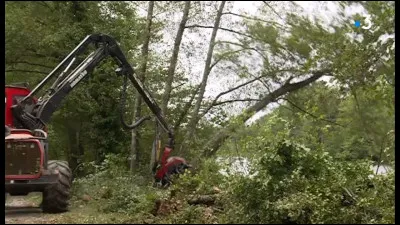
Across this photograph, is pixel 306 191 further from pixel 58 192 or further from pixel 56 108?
pixel 56 108

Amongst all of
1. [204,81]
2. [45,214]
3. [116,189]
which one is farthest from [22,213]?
[204,81]

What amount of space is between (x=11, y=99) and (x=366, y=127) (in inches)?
140

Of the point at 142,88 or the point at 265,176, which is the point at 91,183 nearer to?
the point at 142,88

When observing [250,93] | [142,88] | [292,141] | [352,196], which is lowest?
[352,196]

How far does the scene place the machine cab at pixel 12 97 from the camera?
12.0 ft

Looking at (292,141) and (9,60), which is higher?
(9,60)

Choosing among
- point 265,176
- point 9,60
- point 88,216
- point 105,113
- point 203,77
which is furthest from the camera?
point 203,77

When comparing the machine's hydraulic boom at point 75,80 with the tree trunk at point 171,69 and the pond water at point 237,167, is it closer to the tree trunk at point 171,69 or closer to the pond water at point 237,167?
the tree trunk at point 171,69

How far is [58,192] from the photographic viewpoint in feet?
11.0

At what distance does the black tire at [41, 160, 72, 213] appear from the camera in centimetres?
331

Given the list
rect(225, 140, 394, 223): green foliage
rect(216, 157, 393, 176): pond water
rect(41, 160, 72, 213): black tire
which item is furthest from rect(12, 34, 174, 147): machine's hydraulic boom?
rect(225, 140, 394, 223): green foliage

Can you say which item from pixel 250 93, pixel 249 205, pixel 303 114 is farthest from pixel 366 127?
pixel 249 205

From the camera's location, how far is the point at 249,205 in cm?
333

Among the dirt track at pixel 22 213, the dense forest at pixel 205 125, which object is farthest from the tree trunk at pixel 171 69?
the dirt track at pixel 22 213
